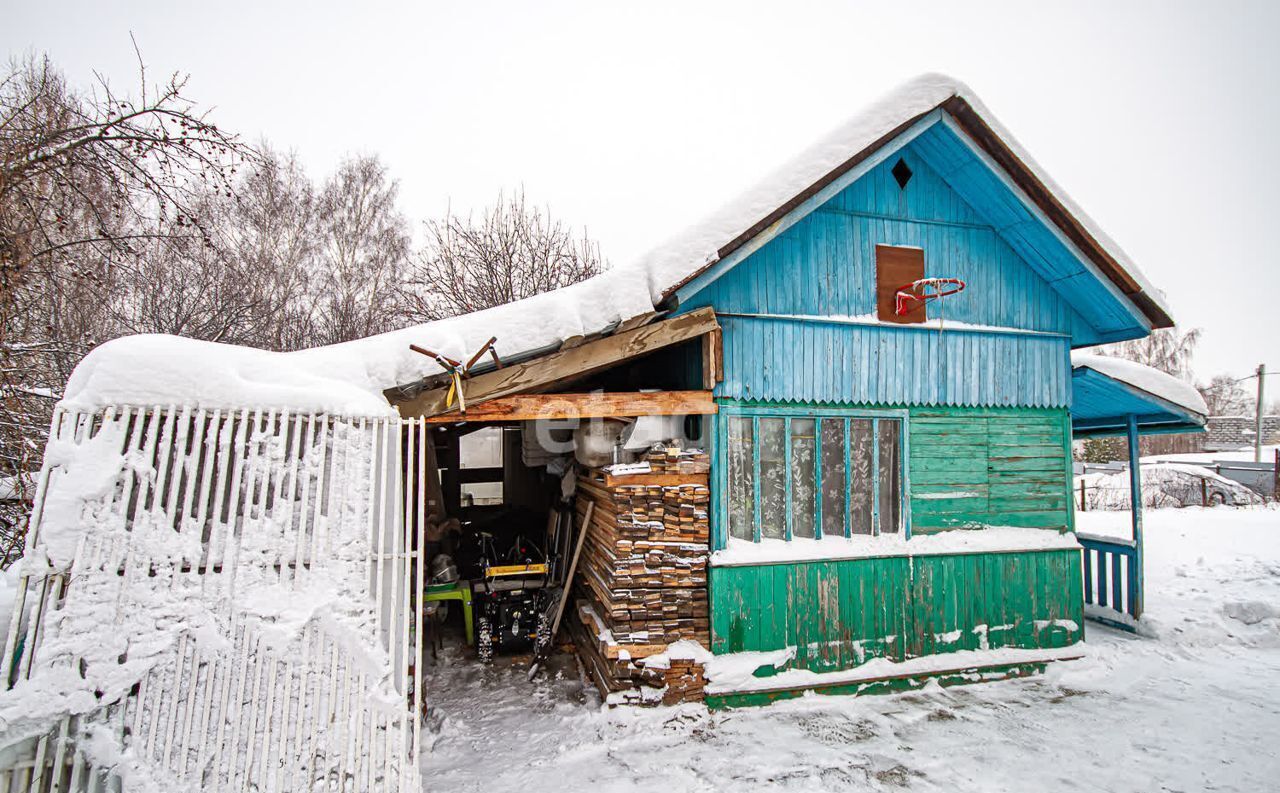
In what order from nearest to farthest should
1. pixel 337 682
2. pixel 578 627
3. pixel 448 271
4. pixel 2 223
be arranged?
1. pixel 337 682
2. pixel 2 223
3. pixel 578 627
4. pixel 448 271

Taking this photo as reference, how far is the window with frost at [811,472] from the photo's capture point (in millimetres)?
6445

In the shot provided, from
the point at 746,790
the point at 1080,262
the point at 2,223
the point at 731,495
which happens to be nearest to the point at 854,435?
the point at 731,495

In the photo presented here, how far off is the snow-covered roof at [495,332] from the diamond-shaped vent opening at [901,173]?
0.88 metres

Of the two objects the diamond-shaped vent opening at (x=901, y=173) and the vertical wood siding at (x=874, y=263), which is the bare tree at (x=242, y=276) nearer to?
the vertical wood siding at (x=874, y=263)

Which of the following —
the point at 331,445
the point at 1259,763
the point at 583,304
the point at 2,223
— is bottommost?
the point at 1259,763

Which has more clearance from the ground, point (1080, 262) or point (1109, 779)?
point (1080, 262)

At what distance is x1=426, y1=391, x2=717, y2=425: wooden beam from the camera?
5375mm

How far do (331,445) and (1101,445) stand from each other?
1574 inches

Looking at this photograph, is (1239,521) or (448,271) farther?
(448,271)

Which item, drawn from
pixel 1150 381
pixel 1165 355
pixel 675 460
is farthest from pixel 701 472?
pixel 1165 355

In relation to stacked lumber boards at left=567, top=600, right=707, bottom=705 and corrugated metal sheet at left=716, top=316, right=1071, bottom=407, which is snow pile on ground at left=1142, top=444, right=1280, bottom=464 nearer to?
corrugated metal sheet at left=716, top=316, right=1071, bottom=407

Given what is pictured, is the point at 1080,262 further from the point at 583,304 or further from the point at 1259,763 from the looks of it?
the point at 583,304

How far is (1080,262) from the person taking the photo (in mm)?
6910

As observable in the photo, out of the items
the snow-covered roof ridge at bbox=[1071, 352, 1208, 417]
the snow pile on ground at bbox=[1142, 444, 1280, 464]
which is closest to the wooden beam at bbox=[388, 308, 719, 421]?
the snow-covered roof ridge at bbox=[1071, 352, 1208, 417]
